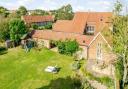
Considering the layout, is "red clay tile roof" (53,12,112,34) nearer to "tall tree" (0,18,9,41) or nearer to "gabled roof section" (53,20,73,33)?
"gabled roof section" (53,20,73,33)

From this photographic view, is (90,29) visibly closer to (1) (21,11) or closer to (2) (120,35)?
(2) (120,35)

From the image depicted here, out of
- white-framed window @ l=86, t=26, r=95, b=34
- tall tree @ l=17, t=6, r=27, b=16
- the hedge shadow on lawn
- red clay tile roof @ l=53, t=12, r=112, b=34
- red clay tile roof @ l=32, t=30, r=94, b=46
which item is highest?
tall tree @ l=17, t=6, r=27, b=16

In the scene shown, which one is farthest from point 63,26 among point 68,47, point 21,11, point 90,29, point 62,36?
point 21,11

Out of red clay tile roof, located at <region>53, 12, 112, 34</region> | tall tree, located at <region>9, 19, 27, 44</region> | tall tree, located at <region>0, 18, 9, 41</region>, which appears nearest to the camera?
red clay tile roof, located at <region>53, 12, 112, 34</region>

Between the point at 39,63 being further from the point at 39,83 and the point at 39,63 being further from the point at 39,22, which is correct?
the point at 39,22

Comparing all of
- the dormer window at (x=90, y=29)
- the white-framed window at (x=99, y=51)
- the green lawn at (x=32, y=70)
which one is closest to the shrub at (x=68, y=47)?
the green lawn at (x=32, y=70)

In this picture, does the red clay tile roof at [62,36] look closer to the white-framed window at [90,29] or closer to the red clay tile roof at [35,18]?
the white-framed window at [90,29]

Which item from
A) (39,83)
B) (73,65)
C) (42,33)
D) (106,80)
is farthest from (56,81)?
(42,33)

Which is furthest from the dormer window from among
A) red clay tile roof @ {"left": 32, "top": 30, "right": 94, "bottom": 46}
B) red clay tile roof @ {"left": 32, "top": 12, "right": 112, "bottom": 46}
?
red clay tile roof @ {"left": 32, "top": 30, "right": 94, "bottom": 46}
